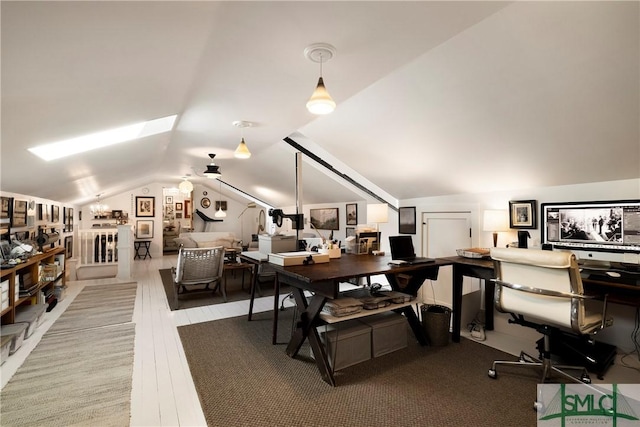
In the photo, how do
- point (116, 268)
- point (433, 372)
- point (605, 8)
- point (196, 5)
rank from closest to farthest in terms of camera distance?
1. point (196, 5)
2. point (605, 8)
3. point (433, 372)
4. point (116, 268)

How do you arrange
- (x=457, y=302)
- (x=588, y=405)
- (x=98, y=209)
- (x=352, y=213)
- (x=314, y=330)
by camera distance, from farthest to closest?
(x=98, y=209), (x=352, y=213), (x=457, y=302), (x=314, y=330), (x=588, y=405)

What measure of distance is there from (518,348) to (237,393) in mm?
2630

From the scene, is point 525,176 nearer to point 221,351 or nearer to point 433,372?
point 433,372

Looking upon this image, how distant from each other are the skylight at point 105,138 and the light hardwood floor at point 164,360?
1926 millimetres

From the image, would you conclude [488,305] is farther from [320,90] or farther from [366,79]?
[320,90]

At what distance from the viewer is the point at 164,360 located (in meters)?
2.72

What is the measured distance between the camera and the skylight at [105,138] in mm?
3129

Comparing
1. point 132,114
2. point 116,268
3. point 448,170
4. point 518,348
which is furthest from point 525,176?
point 116,268

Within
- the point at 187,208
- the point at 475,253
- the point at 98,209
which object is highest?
the point at 187,208

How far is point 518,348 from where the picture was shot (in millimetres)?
2971

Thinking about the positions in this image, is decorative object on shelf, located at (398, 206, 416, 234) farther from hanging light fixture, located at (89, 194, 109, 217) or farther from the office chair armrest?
hanging light fixture, located at (89, 194, 109, 217)

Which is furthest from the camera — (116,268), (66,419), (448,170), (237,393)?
(116,268)

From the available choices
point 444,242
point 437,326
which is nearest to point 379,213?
point 444,242

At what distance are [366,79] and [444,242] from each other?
2.84 m
